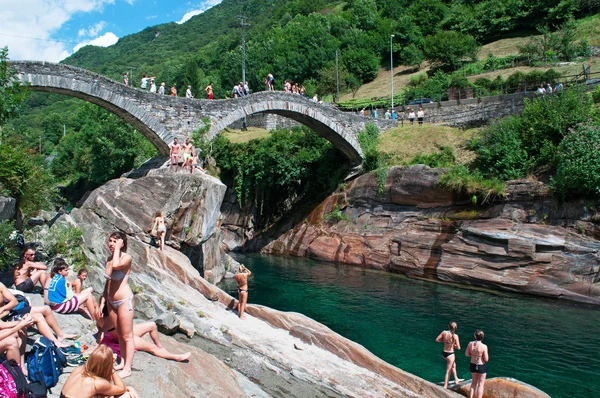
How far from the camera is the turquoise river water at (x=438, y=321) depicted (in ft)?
37.7

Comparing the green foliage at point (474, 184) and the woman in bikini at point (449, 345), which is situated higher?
the green foliage at point (474, 184)

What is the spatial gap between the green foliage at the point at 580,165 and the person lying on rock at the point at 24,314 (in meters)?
18.9

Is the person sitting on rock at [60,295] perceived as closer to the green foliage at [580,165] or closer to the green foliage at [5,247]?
the green foliage at [5,247]

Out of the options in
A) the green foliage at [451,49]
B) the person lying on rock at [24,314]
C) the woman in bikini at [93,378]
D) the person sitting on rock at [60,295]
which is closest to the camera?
the woman in bikini at [93,378]

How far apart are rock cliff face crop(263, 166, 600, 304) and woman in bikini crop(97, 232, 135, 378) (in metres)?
16.4

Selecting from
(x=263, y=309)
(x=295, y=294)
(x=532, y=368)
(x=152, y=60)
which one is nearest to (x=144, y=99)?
(x=295, y=294)

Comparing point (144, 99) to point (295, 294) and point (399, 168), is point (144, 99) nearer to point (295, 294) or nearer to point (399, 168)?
point (295, 294)

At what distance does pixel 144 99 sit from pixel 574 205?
18.2 m

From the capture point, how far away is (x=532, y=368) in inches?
455

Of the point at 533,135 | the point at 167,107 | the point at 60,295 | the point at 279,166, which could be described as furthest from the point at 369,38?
the point at 60,295

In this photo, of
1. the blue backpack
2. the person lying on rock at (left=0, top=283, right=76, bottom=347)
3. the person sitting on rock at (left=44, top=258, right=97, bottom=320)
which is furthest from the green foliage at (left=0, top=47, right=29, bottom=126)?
the blue backpack

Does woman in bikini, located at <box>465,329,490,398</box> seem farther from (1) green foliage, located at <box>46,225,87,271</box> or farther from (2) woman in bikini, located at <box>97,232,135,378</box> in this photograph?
(1) green foliage, located at <box>46,225,87,271</box>

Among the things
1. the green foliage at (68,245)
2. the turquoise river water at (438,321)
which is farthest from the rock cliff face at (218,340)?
the turquoise river water at (438,321)

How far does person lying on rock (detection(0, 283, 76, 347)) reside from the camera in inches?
230
